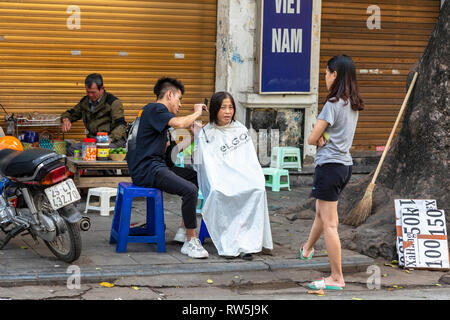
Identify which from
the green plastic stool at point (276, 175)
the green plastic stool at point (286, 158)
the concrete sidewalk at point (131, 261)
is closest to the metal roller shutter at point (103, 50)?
the green plastic stool at point (286, 158)

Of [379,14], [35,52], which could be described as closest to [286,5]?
[379,14]

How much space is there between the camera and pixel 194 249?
622cm

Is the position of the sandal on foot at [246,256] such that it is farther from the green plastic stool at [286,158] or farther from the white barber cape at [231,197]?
the green plastic stool at [286,158]

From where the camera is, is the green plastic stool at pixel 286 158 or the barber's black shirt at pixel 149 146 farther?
the green plastic stool at pixel 286 158

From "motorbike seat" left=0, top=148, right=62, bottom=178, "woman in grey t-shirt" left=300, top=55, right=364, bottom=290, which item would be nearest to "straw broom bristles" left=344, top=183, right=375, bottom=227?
"woman in grey t-shirt" left=300, top=55, right=364, bottom=290

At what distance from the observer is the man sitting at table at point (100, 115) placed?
9.15 metres

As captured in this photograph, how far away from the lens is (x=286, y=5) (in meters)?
10.2

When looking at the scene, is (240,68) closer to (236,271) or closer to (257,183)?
(257,183)

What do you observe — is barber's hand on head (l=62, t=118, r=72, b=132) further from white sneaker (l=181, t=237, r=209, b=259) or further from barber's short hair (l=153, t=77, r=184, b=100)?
white sneaker (l=181, t=237, r=209, b=259)

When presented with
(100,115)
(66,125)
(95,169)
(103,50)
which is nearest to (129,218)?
(95,169)

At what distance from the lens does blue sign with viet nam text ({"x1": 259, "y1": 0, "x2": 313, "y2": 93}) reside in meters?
10.1

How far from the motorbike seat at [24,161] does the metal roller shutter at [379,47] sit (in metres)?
6.20

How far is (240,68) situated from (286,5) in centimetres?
110

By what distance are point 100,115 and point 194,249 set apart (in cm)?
360
